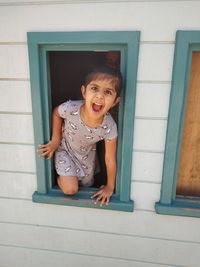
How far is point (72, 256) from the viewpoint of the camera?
192 centimetres

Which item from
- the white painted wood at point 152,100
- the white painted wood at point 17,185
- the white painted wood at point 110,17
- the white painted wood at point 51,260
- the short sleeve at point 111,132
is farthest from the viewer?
the white painted wood at point 51,260

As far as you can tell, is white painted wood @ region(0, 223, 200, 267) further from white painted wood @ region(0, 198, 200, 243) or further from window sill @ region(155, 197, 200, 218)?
window sill @ region(155, 197, 200, 218)

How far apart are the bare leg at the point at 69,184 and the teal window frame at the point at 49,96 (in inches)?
3.1

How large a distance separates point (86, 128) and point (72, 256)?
104 centimetres

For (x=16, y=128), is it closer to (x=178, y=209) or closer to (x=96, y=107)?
(x=96, y=107)

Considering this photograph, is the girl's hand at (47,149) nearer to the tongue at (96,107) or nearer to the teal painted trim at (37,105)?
the teal painted trim at (37,105)

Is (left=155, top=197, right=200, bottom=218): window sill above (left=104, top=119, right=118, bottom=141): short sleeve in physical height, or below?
below

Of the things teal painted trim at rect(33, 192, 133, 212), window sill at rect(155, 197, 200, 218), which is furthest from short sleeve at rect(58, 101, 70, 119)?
window sill at rect(155, 197, 200, 218)

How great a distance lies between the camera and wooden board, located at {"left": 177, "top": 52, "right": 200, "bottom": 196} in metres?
1.39

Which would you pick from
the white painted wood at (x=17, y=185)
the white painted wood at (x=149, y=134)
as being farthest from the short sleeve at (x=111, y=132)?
the white painted wood at (x=17, y=185)

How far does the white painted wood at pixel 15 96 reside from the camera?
1.50 metres

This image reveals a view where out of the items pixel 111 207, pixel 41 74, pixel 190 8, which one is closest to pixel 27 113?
pixel 41 74

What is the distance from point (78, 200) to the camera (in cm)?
167

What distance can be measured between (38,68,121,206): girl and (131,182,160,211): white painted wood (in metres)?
0.15
